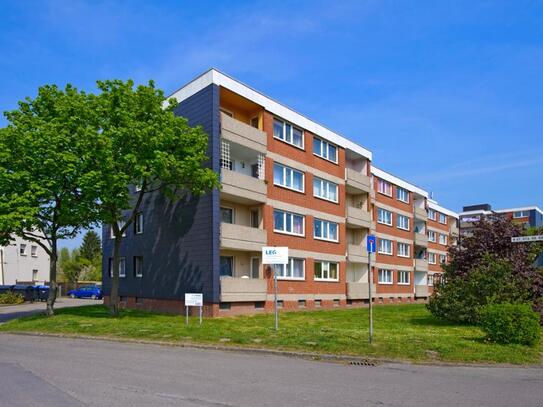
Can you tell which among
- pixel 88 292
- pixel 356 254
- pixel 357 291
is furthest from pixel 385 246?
pixel 88 292

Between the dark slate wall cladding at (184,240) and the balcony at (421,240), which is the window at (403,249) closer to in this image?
the balcony at (421,240)

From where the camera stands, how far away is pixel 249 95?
29.7 meters

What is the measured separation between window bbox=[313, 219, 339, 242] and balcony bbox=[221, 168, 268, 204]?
642 centimetres

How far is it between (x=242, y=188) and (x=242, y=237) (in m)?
2.59

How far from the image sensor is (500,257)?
22.3m

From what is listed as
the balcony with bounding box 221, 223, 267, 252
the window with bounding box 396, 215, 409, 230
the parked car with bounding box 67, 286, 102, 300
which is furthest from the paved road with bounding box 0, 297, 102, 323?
the window with bounding box 396, 215, 409, 230

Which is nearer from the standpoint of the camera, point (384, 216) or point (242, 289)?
point (242, 289)

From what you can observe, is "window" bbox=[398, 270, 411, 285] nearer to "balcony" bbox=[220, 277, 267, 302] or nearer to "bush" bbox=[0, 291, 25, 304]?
"balcony" bbox=[220, 277, 267, 302]

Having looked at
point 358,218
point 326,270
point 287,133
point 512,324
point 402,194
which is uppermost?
point 287,133

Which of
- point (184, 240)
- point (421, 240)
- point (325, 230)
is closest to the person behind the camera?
point (184, 240)

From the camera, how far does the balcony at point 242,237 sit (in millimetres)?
26906

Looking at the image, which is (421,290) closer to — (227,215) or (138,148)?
(227,215)

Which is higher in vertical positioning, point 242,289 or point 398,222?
point 398,222

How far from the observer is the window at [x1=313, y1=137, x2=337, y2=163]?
35.9 metres
